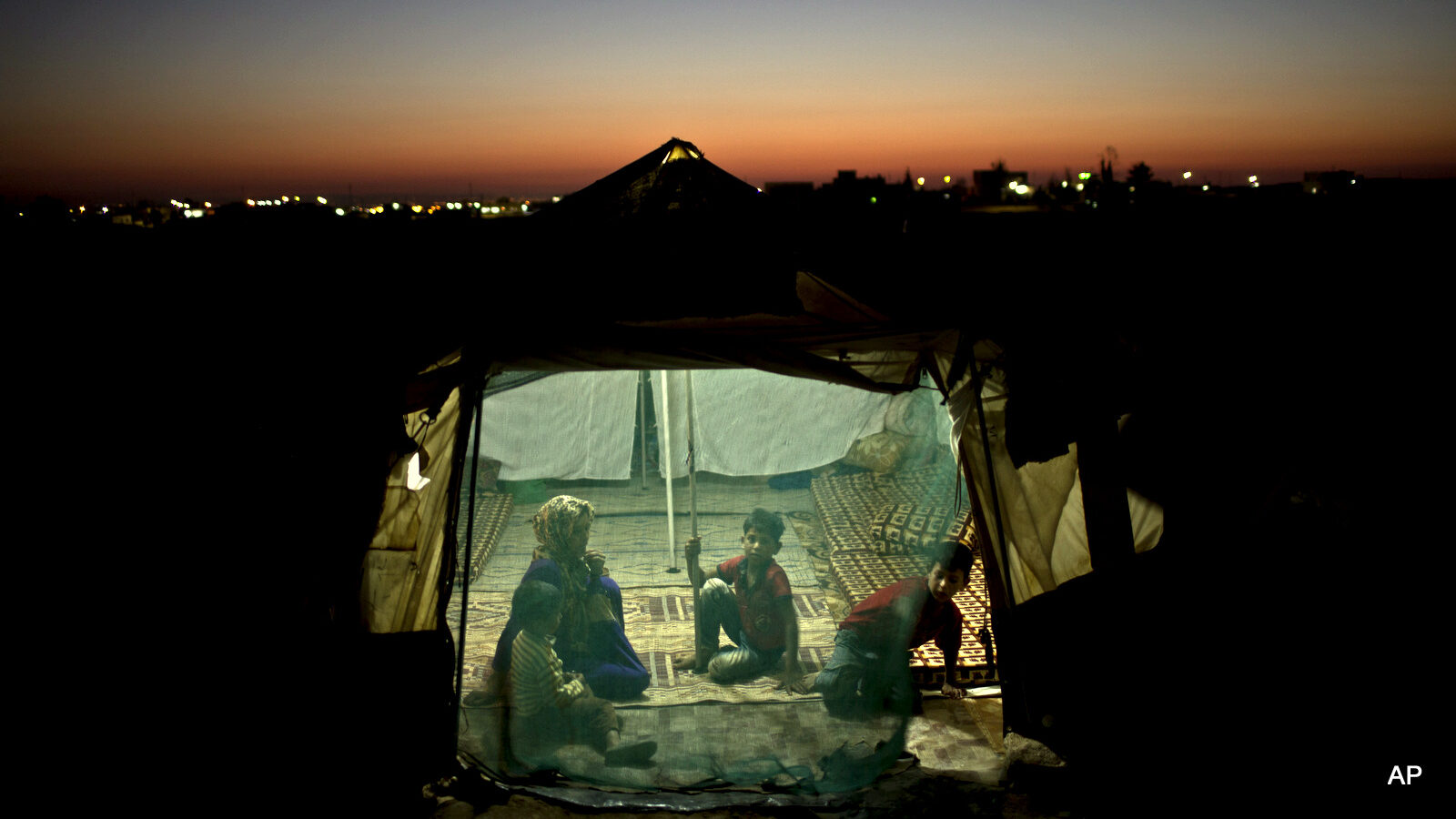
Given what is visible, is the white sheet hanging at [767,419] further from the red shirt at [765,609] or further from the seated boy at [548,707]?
the seated boy at [548,707]

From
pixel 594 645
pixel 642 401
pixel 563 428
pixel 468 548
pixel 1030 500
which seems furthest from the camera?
pixel 642 401

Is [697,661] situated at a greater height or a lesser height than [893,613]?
lesser

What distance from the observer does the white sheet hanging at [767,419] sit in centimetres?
460

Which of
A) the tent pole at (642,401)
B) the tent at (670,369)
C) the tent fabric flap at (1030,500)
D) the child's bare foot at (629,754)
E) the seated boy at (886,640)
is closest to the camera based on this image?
the tent at (670,369)

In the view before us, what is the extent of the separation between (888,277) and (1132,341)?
1276mm

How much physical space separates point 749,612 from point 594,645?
80 cm

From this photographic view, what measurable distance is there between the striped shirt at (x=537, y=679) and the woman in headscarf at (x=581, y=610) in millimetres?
43

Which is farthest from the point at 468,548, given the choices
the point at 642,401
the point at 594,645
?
the point at 642,401

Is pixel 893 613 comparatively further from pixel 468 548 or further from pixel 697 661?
pixel 468 548

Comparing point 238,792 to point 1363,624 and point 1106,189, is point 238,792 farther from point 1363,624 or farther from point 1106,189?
point 1106,189

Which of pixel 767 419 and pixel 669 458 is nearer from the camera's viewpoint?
pixel 669 458

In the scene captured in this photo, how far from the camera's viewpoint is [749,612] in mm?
4410

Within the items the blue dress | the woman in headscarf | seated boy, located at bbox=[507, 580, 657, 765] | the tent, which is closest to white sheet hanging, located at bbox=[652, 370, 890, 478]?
the tent

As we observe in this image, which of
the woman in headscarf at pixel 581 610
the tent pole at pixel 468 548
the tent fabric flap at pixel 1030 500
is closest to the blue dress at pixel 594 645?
the woman in headscarf at pixel 581 610
